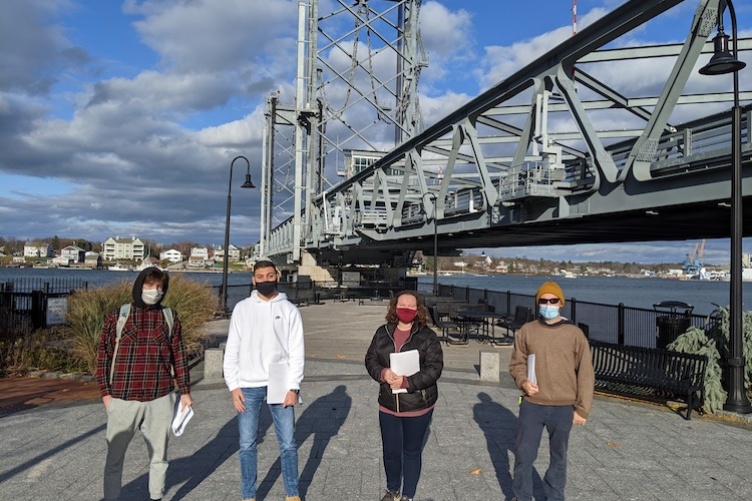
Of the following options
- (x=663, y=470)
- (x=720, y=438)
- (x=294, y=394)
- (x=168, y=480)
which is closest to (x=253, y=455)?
(x=294, y=394)

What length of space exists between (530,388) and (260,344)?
2.00 m

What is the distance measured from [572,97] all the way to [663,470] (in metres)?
11.0

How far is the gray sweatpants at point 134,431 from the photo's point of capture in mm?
4020

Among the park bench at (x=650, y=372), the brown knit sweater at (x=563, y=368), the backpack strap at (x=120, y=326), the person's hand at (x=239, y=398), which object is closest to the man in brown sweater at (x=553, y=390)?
the brown knit sweater at (x=563, y=368)

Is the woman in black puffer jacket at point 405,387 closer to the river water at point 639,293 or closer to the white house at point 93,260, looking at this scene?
the river water at point 639,293

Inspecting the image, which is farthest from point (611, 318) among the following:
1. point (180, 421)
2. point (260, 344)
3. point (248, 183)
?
point (180, 421)

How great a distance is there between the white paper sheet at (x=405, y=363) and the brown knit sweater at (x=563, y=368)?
2.67 ft

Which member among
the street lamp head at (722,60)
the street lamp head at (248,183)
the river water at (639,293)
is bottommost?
the river water at (639,293)

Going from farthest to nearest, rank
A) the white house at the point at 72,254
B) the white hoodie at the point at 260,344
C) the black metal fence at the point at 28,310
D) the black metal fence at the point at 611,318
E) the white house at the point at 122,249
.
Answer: the white house at the point at 122,249 → the white house at the point at 72,254 → the black metal fence at the point at 28,310 → the black metal fence at the point at 611,318 → the white hoodie at the point at 260,344

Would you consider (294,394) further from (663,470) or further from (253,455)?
(663,470)

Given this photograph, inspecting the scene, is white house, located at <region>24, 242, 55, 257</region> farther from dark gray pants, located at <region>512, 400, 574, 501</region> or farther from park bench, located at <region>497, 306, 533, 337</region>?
dark gray pants, located at <region>512, 400, 574, 501</region>

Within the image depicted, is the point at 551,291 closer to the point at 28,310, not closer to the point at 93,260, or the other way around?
the point at 28,310

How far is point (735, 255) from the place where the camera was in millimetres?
7992

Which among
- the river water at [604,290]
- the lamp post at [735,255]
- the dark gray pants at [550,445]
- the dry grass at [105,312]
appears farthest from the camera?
the river water at [604,290]
